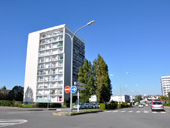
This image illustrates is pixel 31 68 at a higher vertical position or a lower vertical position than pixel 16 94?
higher

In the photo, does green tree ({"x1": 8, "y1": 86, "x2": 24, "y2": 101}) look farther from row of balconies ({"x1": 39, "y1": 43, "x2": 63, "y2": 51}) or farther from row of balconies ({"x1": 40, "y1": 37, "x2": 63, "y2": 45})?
row of balconies ({"x1": 40, "y1": 37, "x2": 63, "y2": 45})

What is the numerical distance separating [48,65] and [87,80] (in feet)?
63.6

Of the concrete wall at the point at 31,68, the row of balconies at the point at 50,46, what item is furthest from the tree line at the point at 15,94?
the row of balconies at the point at 50,46

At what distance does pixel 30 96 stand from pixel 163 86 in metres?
181

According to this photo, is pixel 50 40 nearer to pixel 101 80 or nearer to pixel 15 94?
pixel 15 94

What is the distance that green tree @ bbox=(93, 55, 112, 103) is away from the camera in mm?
39909

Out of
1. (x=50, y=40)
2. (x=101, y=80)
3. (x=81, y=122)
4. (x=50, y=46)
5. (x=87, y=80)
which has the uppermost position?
(x=50, y=40)

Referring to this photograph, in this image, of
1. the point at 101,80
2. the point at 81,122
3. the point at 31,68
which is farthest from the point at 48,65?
the point at 81,122

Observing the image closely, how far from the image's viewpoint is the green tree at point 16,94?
2502 inches

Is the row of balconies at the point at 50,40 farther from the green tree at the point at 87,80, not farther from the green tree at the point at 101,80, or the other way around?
the green tree at the point at 101,80

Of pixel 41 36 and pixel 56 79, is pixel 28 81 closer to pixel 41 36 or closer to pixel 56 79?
pixel 56 79

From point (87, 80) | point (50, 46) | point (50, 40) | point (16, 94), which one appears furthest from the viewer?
point (16, 94)

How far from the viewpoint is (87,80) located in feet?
151

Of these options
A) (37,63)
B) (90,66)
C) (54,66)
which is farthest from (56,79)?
(90,66)
